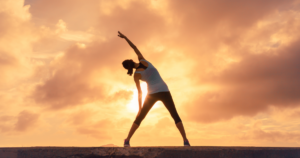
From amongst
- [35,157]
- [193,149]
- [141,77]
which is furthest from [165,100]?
[35,157]

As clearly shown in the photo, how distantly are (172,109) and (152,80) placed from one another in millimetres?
795

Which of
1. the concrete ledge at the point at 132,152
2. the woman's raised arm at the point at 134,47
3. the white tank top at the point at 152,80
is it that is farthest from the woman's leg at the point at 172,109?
the concrete ledge at the point at 132,152

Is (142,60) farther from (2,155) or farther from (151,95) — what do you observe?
(2,155)

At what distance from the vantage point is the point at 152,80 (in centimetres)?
559

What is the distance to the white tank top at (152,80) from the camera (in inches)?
219

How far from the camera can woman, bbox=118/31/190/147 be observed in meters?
5.57

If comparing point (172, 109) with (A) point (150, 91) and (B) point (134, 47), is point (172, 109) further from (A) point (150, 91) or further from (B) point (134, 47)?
(B) point (134, 47)

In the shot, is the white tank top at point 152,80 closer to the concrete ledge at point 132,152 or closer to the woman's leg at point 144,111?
the woman's leg at point 144,111

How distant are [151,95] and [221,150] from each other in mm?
1961

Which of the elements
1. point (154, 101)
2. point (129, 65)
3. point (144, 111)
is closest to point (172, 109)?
point (154, 101)

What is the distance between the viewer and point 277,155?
14.8ft

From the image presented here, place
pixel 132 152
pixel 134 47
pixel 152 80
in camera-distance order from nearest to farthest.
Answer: pixel 132 152 → pixel 152 80 → pixel 134 47

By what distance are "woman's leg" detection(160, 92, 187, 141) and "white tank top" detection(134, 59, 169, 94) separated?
0.45ft

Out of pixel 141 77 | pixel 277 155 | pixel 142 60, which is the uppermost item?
pixel 142 60
